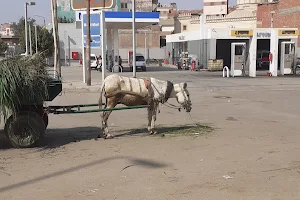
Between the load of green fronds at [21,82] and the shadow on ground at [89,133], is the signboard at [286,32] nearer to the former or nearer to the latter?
the shadow on ground at [89,133]

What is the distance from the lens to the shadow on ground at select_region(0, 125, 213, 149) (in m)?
8.99

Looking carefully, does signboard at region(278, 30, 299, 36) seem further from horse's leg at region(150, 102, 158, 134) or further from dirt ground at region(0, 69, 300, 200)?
horse's leg at region(150, 102, 158, 134)

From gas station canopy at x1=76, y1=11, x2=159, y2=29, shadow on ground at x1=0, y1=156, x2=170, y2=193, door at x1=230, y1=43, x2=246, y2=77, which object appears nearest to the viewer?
shadow on ground at x1=0, y1=156, x2=170, y2=193

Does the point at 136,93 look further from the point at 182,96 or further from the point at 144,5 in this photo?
the point at 144,5

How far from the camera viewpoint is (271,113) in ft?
43.9

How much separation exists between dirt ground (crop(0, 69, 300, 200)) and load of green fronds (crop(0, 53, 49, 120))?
98 cm

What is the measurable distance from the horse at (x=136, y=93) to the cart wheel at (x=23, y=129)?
1.57m

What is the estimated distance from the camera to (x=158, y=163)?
713cm

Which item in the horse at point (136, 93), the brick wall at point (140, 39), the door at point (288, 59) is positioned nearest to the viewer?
the horse at point (136, 93)

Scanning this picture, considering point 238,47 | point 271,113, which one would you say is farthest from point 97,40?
point 271,113

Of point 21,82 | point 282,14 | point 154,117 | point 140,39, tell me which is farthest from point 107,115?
point 140,39

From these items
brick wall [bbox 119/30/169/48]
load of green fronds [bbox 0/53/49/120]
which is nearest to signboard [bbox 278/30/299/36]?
load of green fronds [bbox 0/53/49/120]

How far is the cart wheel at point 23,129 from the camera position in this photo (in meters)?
8.16

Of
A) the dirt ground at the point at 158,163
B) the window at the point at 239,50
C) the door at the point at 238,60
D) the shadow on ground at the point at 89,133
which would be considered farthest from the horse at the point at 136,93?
the window at the point at 239,50
